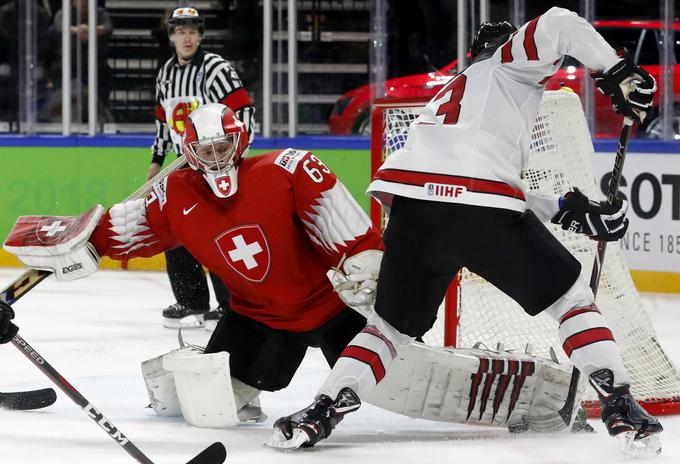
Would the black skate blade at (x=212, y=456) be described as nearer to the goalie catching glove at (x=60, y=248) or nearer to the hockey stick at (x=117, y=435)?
the hockey stick at (x=117, y=435)

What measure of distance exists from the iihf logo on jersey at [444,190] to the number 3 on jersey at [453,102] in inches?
5.4

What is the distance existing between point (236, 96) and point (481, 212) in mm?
2267

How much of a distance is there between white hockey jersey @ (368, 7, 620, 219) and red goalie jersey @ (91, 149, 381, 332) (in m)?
0.19

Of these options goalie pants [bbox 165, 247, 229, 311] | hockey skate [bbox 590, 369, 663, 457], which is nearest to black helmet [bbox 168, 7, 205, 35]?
goalie pants [bbox 165, 247, 229, 311]

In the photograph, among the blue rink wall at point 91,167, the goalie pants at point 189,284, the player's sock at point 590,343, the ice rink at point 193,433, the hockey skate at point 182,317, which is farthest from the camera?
the blue rink wall at point 91,167

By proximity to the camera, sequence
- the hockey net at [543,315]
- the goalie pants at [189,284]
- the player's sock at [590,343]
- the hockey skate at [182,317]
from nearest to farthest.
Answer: the player's sock at [590,343] < the hockey net at [543,315] < the hockey skate at [182,317] < the goalie pants at [189,284]

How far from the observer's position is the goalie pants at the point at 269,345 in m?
2.97

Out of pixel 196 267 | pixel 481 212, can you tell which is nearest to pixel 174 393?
pixel 481 212

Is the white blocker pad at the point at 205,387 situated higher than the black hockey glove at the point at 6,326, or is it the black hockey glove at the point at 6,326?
the black hockey glove at the point at 6,326

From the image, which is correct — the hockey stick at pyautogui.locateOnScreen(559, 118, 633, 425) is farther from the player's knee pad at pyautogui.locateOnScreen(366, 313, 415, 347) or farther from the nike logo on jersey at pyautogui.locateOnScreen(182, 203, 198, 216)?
Result: the nike logo on jersey at pyautogui.locateOnScreen(182, 203, 198, 216)

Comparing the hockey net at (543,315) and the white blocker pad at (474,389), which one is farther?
the hockey net at (543,315)

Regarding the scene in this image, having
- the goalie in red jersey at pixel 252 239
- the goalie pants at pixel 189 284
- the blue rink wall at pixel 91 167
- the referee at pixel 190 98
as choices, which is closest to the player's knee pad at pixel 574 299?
the goalie in red jersey at pixel 252 239

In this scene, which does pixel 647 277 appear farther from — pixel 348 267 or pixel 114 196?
pixel 348 267

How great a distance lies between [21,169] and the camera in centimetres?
678
